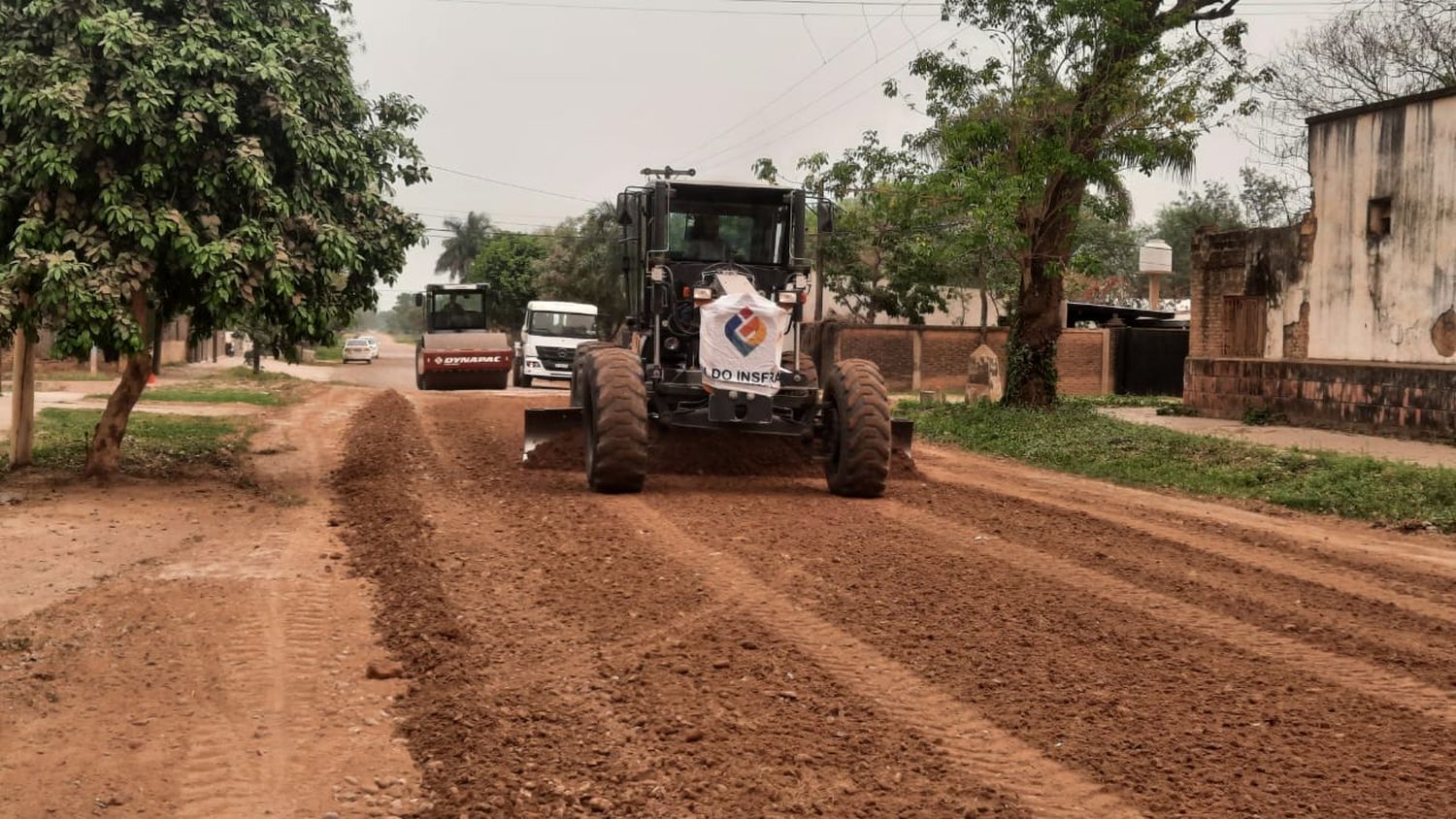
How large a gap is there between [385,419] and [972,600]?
633 inches

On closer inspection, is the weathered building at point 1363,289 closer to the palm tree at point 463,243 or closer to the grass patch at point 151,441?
the grass patch at point 151,441

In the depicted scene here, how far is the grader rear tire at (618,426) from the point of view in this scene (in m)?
12.3

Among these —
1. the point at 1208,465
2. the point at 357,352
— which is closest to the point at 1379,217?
the point at 1208,465

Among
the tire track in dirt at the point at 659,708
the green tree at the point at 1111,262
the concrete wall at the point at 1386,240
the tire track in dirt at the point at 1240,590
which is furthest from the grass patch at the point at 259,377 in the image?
the green tree at the point at 1111,262

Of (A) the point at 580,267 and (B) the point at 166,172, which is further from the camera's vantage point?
(A) the point at 580,267

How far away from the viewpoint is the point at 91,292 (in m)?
11.4

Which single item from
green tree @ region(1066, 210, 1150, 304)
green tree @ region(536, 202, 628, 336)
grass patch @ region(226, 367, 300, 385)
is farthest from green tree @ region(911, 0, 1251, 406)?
green tree @ region(536, 202, 628, 336)

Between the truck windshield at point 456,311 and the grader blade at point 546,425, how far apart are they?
22.9 metres

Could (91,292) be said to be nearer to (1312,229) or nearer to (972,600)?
(972,600)

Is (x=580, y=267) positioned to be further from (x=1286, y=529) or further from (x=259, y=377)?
(x=1286, y=529)

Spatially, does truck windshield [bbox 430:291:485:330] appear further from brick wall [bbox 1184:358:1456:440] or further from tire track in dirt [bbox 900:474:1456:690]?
tire track in dirt [bbox 900:474:1456:690]

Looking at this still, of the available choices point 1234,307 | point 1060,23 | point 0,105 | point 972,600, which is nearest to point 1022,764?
point 972,600

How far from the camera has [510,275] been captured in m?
80.9

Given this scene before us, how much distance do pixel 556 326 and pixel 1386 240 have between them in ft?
68.1
